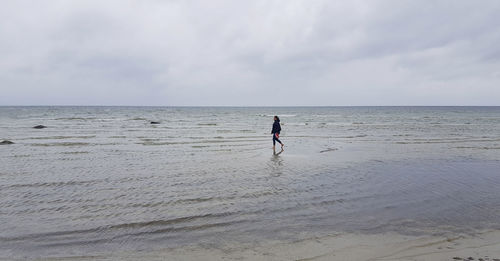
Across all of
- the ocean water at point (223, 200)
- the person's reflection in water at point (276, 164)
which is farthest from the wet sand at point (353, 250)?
the person's reflection in water at point (276, 164)

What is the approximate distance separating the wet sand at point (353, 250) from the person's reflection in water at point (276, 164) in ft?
20.8

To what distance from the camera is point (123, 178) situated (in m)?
11.8

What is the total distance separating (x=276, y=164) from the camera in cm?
1509

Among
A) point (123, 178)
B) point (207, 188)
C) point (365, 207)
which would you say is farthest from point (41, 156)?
point (365, 207)

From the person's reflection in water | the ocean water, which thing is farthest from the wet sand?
the person's reflection in water

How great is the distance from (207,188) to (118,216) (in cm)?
325

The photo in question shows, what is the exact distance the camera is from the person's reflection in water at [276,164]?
12837 millimetres

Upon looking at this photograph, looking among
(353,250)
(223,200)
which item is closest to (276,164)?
(223,200)

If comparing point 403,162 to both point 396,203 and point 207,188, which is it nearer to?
point 396,203

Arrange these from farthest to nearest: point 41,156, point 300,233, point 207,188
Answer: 1. point 41,156
2. point 207,188
3. point 300,233

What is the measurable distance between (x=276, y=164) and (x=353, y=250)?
9341mm

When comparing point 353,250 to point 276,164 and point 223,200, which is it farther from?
point 276,164

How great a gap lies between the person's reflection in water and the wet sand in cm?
634

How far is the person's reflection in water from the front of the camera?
42.1ft
